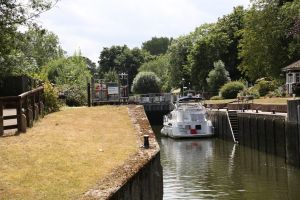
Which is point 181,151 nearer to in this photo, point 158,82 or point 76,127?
point 76,127

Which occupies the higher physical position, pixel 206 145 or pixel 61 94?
pixel 61 94

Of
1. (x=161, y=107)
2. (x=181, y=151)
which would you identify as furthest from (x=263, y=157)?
(x=161, y=107)

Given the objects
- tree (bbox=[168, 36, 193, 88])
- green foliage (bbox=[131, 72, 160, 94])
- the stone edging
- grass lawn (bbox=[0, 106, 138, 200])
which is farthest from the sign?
tree (bbox=[168, 36, 193, 88])

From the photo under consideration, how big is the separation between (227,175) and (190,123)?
21.3 m

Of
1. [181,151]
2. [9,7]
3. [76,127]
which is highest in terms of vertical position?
[9,7]

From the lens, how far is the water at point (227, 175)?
20219 millimetres

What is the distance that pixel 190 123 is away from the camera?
45844 mm

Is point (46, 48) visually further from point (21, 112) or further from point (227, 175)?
point (21, 112)

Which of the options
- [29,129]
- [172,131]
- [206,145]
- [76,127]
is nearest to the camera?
[29,129]

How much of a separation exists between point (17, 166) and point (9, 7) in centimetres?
347

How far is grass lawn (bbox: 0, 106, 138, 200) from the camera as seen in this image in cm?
982

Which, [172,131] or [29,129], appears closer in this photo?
[29,129]

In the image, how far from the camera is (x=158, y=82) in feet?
319

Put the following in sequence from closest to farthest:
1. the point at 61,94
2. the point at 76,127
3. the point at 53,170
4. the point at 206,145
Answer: the point at 53,170 → the point at 76,127 → the point at 61,94 → the point at 206,145
